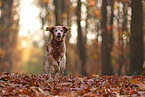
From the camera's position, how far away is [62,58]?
9242 mm

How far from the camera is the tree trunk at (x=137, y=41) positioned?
1102cm

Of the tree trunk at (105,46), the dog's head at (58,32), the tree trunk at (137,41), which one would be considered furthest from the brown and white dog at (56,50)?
the tree trunk at (105,46)

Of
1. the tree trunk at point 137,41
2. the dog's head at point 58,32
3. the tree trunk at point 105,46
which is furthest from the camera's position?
the tree trunk at point 105,46

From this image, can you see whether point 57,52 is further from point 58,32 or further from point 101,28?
point 101,28

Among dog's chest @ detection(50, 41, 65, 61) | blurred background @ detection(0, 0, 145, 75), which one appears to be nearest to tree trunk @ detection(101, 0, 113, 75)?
blurred background @ detection(0, 0, 145, 75)

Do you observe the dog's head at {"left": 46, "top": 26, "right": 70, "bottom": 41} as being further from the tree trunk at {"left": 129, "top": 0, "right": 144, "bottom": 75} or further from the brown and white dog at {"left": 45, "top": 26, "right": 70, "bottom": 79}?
the tree trunk at {"left": 129, "top": 0, "right": 144, "bottom": 75}

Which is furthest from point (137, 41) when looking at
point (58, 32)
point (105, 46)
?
point (105, 46)

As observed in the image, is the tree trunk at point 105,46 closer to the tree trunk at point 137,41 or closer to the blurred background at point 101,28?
the blurred background at point 101,28

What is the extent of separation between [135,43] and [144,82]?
2.90m

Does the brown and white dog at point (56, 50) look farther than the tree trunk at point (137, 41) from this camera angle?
No

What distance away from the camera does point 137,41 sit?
1109cm

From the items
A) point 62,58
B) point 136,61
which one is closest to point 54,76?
point 62,58

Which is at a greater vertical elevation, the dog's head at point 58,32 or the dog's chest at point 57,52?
the dog's head at point 58,32

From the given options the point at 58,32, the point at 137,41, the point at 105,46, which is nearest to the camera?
the point at 58,32
